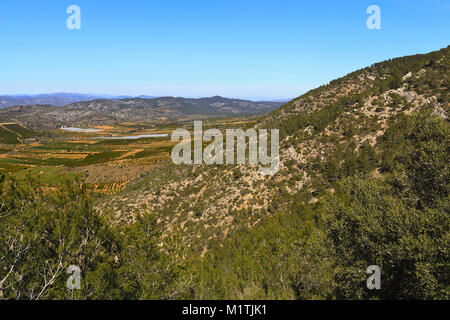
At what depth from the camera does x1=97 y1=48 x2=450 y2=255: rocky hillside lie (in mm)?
34750

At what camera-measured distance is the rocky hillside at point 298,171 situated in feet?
114

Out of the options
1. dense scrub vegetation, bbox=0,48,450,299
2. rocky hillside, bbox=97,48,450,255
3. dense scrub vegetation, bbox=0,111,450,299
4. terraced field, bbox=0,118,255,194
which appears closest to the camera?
dense scrub vegetation, bbox=0,111,450,299

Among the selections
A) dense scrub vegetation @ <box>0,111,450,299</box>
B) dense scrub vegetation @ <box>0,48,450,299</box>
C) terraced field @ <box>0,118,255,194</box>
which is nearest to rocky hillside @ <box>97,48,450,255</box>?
dense scrub vegetation @ <box>0,48,450,299</box>

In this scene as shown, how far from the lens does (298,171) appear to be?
3950 cm

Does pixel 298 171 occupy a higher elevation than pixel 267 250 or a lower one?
higher

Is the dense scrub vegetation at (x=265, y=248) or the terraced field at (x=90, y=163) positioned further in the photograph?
the terraced field at (x=90, y=163)

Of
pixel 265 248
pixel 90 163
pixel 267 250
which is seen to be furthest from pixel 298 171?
pixel 90 163

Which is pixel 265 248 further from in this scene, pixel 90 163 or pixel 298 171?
pixel 90 163

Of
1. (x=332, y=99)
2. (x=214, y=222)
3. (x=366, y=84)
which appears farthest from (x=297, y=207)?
(x=366, y=84)

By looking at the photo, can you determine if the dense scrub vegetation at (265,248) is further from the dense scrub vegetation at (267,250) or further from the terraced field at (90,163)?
the terraced field at (90,163)

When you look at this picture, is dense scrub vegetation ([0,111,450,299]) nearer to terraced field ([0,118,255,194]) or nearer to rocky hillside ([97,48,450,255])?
terraced field ([0,118,255,194])

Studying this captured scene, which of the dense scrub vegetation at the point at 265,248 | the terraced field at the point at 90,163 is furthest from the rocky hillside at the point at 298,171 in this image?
the terraced field at the point at 90,163

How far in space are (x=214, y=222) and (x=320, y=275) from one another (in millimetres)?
21682
